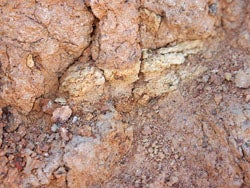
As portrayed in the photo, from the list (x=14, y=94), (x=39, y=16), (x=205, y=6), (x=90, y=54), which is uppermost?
(x=205, y=6)

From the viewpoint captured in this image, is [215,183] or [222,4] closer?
[215,183]

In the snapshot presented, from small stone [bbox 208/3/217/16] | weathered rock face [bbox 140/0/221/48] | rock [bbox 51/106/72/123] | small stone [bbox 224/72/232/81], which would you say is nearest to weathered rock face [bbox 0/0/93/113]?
rock [bbox 51/106/72/123]

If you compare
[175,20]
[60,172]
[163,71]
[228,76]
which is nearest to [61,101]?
[60,172]

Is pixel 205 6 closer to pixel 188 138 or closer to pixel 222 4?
pixel 222 4

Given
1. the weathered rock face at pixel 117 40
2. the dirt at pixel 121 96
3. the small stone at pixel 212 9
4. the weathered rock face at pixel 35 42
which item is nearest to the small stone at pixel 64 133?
the dirt at pixel 121 96

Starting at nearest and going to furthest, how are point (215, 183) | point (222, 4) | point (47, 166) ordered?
point (47, 166) → point (215, 183) → point (222, 4)

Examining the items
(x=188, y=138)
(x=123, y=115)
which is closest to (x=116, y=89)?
(x=123, y=115)

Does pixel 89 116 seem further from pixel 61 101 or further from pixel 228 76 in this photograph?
pixel 228 76
